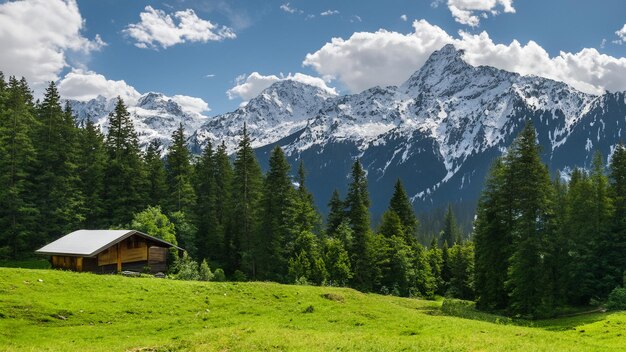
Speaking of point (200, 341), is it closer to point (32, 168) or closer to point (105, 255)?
point (105, 255)

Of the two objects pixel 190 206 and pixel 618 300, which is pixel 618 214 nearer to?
pixel 618 300

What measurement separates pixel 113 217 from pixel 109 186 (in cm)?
480

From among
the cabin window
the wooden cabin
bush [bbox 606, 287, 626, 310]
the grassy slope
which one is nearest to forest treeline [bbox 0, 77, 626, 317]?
the wooden cabin

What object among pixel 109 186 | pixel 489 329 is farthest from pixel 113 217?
pixel 489 329

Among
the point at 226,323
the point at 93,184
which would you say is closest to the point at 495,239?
the point at 226,323

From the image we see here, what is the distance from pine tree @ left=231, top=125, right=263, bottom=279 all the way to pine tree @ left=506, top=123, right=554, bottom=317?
3497 cm

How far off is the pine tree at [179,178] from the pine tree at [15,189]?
19.3 m

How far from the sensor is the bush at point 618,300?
43.0m

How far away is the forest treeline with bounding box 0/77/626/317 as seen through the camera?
→ 50.5 metres

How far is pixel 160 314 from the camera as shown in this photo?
33.2m

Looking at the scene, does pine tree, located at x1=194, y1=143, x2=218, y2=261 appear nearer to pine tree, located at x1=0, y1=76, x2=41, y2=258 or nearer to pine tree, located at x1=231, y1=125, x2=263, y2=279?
pine tree, located at x1=231, y1=125, x2=263, y2=279

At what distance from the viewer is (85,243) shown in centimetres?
5009

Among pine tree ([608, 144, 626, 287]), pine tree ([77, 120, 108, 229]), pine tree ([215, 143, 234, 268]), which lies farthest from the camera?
pine tree ([215, 143, 234, 268])

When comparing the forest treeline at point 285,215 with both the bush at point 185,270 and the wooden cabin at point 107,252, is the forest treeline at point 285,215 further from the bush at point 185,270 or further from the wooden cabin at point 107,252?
the wooden cabin at point 107,252
